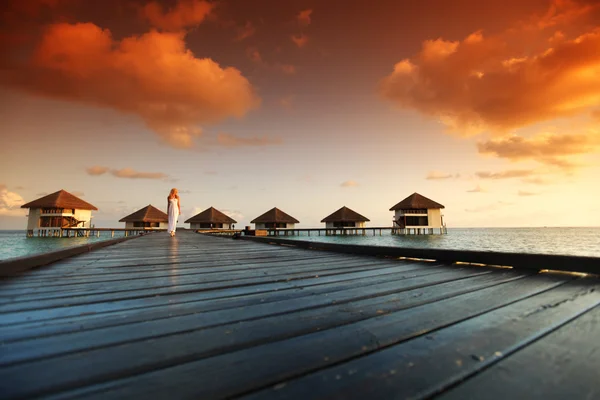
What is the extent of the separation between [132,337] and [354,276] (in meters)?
1.58

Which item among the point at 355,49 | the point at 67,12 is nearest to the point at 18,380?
the point at 67,12

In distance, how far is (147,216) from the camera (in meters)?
35.7

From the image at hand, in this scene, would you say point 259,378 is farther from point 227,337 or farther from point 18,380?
point 18,380

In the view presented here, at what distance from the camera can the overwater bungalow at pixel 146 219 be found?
117ft

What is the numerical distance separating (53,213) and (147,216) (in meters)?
11.2

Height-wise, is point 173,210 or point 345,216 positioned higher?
point 345,216

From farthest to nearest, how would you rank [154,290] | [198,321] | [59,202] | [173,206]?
[59,202] → [173,206] → [154,290] → [198,321]

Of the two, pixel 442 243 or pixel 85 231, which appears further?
pixel 85 231

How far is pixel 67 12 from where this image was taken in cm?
761

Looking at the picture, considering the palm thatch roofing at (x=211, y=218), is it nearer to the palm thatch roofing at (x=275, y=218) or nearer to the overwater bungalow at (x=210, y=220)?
the overwater bungalow at (x=210, y=220)

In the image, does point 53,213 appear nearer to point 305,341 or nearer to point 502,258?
point 305,341

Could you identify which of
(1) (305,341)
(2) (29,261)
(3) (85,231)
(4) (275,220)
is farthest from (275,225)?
(1) (305,341)

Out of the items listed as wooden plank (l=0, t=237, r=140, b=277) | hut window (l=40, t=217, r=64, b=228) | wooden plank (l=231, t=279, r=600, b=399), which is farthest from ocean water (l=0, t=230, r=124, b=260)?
wooden plank (l=231, t=279, r=600, b=399)

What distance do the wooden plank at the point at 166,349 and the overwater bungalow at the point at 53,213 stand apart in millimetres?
43405
